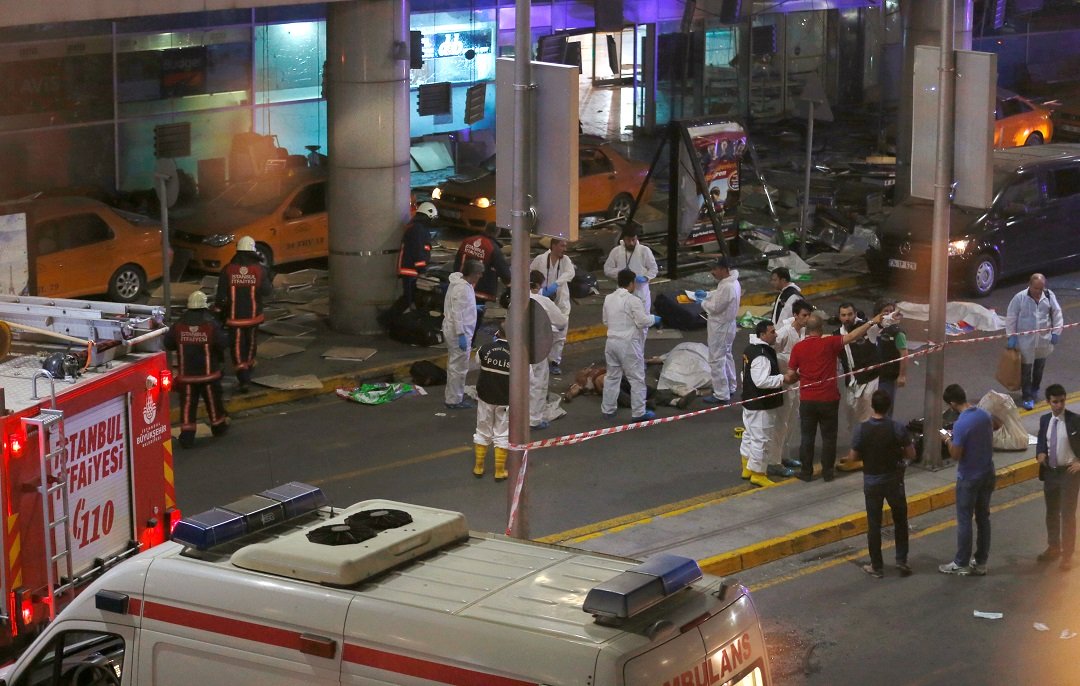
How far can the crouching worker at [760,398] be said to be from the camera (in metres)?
13.5

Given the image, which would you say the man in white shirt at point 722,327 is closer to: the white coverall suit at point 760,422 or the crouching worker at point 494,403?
the white coverall suit at point 760,422

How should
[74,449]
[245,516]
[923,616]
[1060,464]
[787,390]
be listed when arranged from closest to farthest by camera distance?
1. [245,516]
2. [74,449]
3. [923,616]
4. [1060,464]
5. [787,390]

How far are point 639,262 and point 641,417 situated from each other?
8.36 feet

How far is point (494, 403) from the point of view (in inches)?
540

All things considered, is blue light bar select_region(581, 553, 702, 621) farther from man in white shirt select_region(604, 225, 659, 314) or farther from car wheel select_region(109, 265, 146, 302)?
car wheel select_region(109, 265, 146, 302)

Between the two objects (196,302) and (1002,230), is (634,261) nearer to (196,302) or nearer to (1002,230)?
(196,302)

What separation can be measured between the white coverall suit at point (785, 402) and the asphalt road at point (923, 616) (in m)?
1.41

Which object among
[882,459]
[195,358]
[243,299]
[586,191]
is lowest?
[882,459]

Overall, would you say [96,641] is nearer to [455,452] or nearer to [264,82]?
[455,452]

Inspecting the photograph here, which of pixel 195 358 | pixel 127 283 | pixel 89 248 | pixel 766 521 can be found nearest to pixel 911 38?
pixel 127 283

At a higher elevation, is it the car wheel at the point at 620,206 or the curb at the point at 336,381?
the car wheel at the point at 620,206

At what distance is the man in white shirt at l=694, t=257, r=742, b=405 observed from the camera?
16.1m

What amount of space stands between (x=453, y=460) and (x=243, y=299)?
3.18 m

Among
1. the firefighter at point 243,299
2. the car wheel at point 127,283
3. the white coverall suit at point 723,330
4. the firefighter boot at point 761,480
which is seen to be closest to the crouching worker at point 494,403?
the firefighter boot at point 761,480
